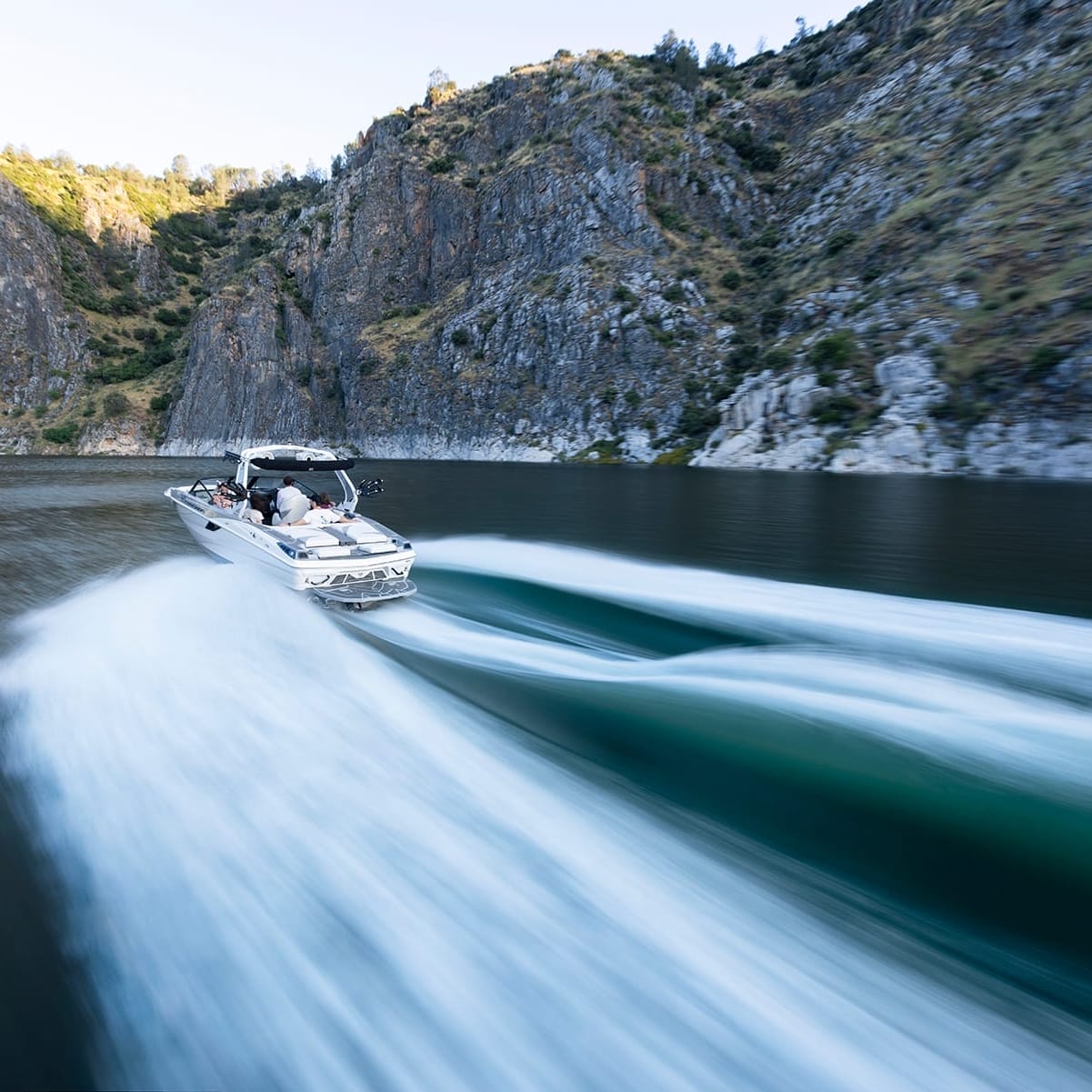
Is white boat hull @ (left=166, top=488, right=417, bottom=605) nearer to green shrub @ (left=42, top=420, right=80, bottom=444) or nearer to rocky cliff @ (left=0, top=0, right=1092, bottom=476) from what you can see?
rocky cliff @ (left=0, top=0, right=1092, bottom=476)

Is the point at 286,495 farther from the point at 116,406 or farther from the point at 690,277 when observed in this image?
the point at 116,406

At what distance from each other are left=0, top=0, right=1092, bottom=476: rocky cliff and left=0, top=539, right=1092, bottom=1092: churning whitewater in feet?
110

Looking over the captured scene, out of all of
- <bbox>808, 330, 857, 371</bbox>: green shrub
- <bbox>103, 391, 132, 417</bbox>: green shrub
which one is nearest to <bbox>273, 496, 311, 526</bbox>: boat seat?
<bbox>808, 330, 857, 371</bbox>: green shrub

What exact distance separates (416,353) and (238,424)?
27629mm

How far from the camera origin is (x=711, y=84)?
3536 inches

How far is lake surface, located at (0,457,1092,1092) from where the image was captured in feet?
9.95

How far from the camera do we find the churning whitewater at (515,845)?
301cm

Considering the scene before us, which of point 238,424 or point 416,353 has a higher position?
point 416,353

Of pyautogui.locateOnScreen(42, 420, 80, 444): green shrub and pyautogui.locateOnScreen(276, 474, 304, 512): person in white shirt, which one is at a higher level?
pyautogui.locateOnScreen(42, 420, 80, 444): green shrub

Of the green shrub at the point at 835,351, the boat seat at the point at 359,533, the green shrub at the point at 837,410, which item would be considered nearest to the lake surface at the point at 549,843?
the boat seat at the point at 359,533

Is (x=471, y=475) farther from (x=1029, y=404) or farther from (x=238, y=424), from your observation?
(x=238, y=424)

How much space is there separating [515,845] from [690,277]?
69266mm

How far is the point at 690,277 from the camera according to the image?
65062mm

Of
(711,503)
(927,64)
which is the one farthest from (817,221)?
(711,503)
